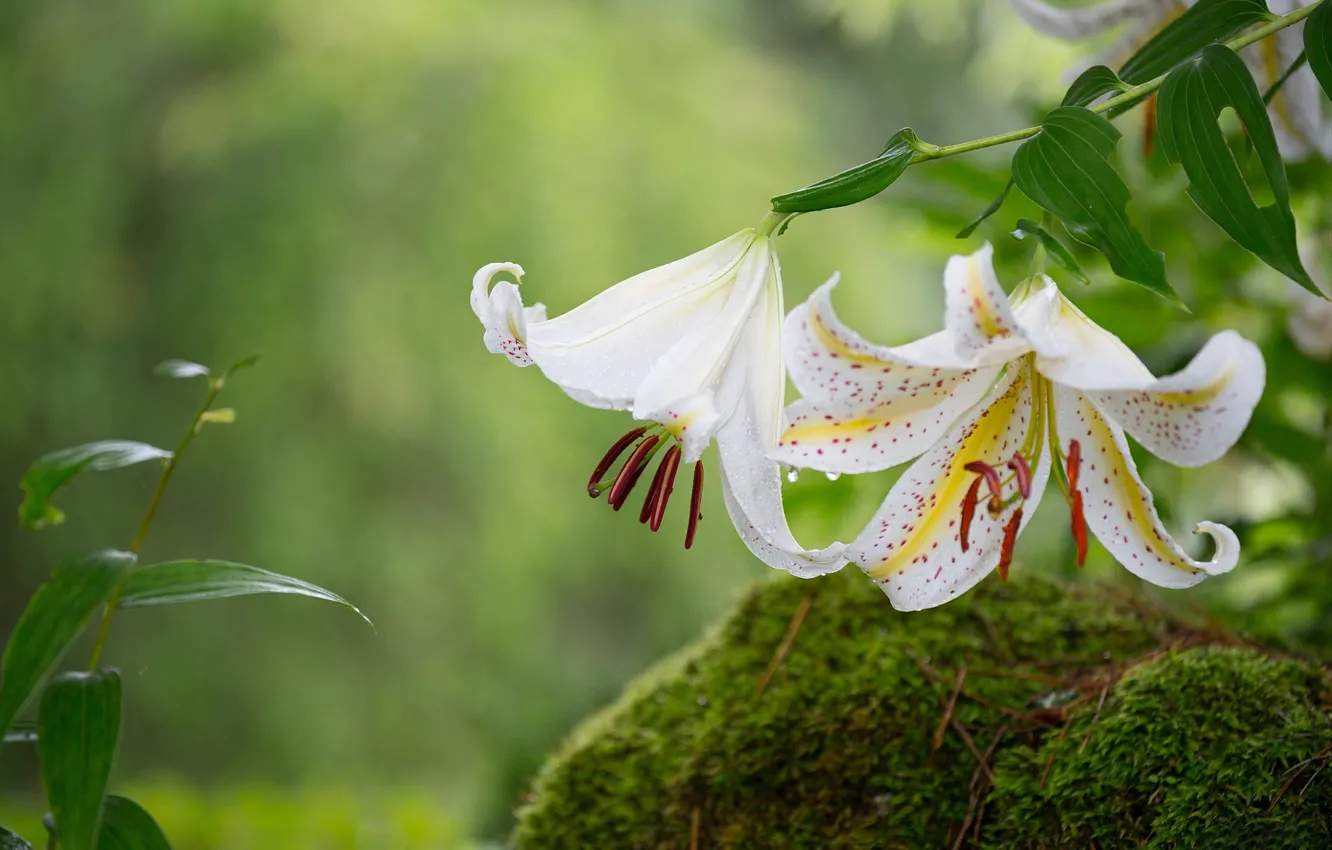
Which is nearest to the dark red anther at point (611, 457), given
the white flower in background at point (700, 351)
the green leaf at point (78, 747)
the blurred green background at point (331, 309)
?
the white flower in background at point (700, 351)

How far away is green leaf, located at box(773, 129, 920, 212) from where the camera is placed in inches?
15.3

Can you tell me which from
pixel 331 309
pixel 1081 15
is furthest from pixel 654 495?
pixel 331 309

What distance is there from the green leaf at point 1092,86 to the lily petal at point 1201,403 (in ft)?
0.41

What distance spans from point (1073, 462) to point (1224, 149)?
0.46 feet

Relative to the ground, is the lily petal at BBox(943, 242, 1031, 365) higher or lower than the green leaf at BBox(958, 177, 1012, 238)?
lower

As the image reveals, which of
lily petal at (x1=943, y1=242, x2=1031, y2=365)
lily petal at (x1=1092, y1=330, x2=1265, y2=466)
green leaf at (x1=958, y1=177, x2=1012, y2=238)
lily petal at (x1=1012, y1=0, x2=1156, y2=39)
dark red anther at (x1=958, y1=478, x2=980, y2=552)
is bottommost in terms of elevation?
dark red anther at (x1=958, y1=478, x2=980, y2=552)

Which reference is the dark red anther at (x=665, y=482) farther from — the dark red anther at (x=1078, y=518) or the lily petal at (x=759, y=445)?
the dark red anther at (x=1078, y=518)

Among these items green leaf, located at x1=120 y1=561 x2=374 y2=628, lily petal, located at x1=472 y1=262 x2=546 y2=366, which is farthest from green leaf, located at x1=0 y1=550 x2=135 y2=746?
lily petal, located at x1=472 y1=262 x2=546 y2=366

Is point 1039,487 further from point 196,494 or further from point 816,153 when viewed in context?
point 816,153

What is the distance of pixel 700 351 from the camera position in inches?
16.0

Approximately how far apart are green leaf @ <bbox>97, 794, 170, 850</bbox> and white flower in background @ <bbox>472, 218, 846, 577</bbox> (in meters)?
0.24

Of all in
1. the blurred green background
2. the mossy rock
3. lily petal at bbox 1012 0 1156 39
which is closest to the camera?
the mossy rock

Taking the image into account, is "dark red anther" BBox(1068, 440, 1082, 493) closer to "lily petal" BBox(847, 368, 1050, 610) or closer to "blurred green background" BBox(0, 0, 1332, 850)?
"lily petal" BBox(847, 368, 1050, 610)

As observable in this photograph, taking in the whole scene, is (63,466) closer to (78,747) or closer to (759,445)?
(78,747)
